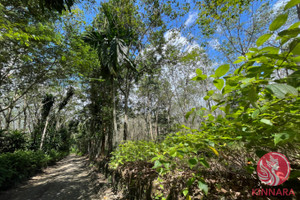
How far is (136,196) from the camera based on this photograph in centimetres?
341

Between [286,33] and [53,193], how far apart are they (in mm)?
7713

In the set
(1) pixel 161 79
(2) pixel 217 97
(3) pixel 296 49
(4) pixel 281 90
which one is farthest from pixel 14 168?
(1) pixel 161 79

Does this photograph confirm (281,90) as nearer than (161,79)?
Yes

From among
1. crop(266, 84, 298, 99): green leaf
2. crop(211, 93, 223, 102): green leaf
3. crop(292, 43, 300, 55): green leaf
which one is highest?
crop(292, 43, 300, 55): green leaf

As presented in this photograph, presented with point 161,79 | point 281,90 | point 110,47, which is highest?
point 161,79

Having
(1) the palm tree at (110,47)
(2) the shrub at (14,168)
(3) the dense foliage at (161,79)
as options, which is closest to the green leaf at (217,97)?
(3) the dense foliage at (161,79)

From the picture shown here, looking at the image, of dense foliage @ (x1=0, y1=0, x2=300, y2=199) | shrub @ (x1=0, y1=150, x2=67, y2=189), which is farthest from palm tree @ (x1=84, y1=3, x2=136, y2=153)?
shrub @ (x1=0, y1=150, x2=67, y2=189)

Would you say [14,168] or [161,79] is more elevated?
[161,79]

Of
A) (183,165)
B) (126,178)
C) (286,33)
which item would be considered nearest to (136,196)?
(126,178)

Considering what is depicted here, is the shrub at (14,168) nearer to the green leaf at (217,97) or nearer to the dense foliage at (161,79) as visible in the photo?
the dense foliage at (161,79)

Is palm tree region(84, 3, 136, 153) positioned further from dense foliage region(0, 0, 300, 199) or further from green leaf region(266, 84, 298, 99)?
green leaf region(266, 84, 298, 99)

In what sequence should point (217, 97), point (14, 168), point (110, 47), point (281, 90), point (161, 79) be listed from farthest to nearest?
1. point (161, 79)
2. point (14, 168)
3. point (110, 47)
4. point (217, 97)
5. point (281, 90)

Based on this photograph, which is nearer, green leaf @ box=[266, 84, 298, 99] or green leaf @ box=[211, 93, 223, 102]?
green leaf @ box=[266, 84, 298, 99]

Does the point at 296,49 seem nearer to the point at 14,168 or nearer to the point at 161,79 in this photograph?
the point at 14,168
